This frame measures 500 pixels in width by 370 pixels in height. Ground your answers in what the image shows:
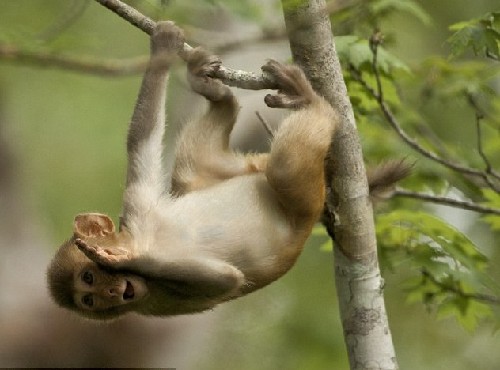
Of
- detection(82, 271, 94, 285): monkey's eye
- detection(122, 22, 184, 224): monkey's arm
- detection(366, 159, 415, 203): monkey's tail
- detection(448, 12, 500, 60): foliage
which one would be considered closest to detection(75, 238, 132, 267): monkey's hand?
detection(82, 271, 94, 285): monkey's eye

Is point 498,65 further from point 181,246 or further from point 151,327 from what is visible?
point 151,327

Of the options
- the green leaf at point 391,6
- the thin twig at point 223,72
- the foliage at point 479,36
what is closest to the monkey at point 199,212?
the thin twig at point 223,72

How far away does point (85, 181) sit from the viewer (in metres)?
9.34

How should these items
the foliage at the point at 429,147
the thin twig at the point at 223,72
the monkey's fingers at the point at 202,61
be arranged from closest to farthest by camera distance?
the thin twig at the point at 223,72
the monkey's fingers at the point at 202,61
the foliage at the point at 429,147

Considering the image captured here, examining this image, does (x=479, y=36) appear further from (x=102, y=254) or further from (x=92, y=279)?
(x=92, y=279)

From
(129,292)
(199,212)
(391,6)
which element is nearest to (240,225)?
(199,212)

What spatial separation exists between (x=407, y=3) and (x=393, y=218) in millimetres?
1142

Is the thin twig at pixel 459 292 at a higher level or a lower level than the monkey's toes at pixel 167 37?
lower

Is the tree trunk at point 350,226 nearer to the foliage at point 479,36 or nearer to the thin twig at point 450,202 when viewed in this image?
the foliage at point 479,36

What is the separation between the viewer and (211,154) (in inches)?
200

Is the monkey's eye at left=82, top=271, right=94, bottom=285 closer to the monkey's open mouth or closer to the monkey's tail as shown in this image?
the monkey's open mouth

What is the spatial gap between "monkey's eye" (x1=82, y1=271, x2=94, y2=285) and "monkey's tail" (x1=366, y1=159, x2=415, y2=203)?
5.12ft

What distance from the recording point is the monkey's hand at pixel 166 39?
4383 millimetres

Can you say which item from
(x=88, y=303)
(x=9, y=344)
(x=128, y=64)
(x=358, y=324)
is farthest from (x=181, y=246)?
(x=9, y=344)
